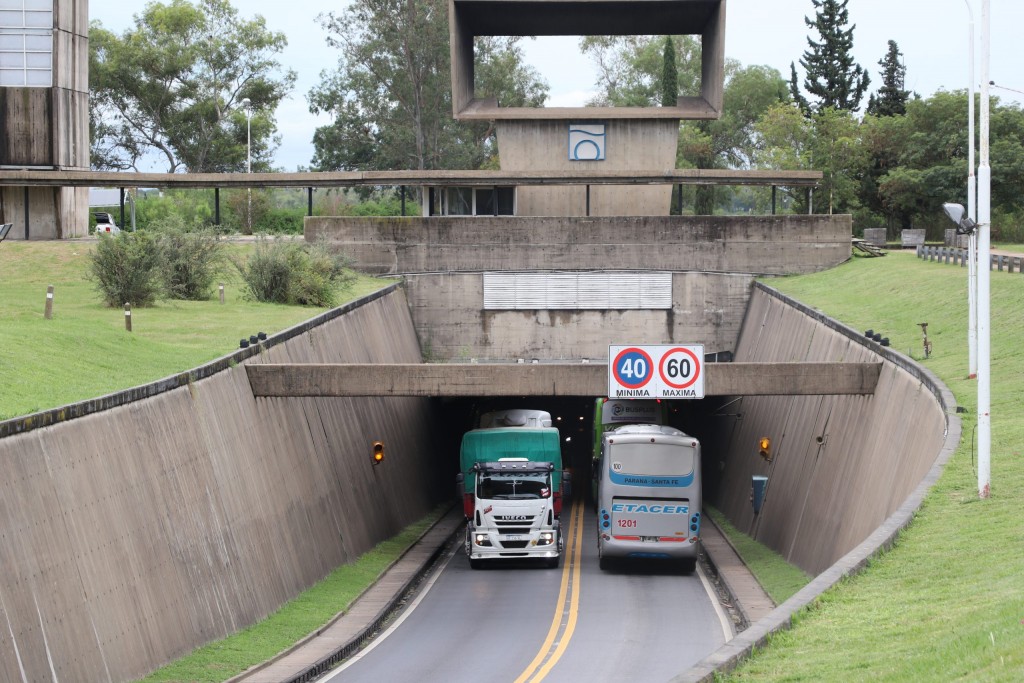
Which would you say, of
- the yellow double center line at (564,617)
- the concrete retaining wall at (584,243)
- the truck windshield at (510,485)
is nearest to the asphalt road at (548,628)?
the yellow double center line at (564,617)

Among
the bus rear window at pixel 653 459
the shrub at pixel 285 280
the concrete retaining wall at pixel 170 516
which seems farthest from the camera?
the shrub at pixel 285 280

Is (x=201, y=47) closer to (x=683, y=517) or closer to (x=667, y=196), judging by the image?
(x=667, y=196)

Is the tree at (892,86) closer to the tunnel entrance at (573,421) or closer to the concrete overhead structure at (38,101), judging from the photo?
the tunnel entrance at (573,421)

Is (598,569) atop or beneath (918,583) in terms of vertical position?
beneath

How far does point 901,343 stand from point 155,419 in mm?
23160

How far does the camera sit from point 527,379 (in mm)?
30266

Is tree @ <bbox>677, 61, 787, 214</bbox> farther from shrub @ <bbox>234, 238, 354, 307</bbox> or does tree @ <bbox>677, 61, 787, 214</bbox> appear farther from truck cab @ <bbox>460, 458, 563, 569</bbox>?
truck cab @ <bbox>460, 458, 563, 569</bbox>

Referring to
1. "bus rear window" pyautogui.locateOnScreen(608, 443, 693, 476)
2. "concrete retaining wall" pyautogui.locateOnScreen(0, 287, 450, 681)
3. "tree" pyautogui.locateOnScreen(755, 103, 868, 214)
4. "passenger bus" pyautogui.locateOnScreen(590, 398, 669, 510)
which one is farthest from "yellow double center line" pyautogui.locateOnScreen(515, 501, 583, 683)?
"tree" pyautogui.locateOnScreen(755, 103, 868, 214)

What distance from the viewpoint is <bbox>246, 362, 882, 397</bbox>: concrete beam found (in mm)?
29578

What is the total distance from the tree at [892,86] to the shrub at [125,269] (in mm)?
76335

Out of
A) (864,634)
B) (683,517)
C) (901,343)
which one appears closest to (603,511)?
(683,517)

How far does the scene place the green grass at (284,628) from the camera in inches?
791

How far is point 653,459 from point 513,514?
162 inches

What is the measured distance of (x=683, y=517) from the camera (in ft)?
102
